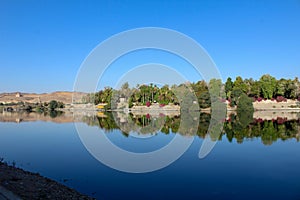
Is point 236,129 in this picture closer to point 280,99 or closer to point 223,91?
point 223,91

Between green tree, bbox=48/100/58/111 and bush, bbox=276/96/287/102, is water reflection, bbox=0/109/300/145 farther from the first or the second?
green tree, bbox=48/100/58/111

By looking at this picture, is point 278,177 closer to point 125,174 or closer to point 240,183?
point 240,183

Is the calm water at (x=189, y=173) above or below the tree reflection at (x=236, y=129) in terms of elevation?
below

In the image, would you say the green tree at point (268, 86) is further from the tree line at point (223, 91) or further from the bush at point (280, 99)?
the bush at point (280, 99)

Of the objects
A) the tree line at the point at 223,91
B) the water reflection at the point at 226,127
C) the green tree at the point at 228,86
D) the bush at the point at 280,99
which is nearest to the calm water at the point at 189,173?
the water reflection at the point at 226,127

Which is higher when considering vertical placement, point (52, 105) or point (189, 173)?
point (52, 105)

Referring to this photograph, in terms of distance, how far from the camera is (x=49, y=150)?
15500 mm

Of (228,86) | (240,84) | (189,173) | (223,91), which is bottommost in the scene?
(189,173)

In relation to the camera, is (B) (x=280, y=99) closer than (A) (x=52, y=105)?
Yes

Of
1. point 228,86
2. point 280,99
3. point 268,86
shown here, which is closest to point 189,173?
point 228,86

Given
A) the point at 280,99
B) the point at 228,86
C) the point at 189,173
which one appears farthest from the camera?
the point at 280,99

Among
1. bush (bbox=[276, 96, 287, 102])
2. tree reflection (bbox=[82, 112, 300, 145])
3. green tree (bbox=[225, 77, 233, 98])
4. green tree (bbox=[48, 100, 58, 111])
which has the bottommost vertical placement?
tree reflection (bbox=[82, 112, 300, 145])

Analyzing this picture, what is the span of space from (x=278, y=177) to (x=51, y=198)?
7893 millimetres

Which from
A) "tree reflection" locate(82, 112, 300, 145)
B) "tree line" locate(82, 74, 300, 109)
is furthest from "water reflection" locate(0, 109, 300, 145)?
"tree line" locate(82, 74, 300, 109)
